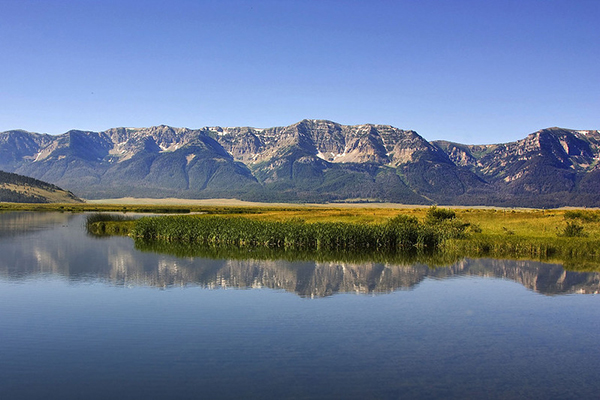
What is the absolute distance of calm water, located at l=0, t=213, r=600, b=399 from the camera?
16375 mm

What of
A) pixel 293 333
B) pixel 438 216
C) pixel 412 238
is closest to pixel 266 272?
pixel 293 333

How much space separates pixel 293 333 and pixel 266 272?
1648 centimetres

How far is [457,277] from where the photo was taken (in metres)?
37.8

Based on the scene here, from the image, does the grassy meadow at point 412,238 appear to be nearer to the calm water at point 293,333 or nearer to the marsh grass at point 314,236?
the marsh grass at point 314,236

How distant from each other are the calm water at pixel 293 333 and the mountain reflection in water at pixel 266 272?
273mm

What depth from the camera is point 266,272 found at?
38312mm

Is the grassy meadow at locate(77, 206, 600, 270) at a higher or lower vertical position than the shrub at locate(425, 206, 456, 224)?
lower

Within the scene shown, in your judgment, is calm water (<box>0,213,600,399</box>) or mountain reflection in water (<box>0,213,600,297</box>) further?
mountain reflection in water (<box>0,213,600,297</box>)

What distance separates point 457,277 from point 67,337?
26962mm

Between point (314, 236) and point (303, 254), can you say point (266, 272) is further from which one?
point (314, 236)

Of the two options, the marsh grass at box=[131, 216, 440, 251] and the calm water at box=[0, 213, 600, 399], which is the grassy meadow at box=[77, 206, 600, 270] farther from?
the calm water at box=[0, 213, 600, 399]

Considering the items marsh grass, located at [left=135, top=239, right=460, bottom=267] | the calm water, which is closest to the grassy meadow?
marsh grass, located at [left=135, top=239, right=460, bottom=267]

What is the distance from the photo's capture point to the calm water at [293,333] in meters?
16.4

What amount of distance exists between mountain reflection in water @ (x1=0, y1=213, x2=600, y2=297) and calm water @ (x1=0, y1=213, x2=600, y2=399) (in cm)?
27
